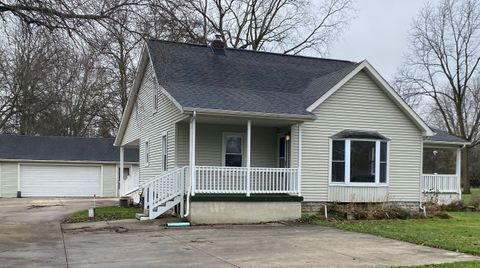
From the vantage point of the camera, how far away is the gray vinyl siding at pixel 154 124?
1788 cm

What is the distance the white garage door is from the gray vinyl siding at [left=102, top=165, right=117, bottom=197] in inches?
15.8

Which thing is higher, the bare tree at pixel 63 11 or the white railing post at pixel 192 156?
the bare tree at pixel 63 11

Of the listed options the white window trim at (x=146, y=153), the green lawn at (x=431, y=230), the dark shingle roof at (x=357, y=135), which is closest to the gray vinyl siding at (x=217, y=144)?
the dark shingle roof at (x=357, y=135)

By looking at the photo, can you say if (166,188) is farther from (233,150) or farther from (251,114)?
(251,114)

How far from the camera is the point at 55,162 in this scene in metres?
33.8

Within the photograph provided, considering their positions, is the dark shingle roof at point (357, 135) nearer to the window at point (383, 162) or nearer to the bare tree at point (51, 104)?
the window at point (383, 162)

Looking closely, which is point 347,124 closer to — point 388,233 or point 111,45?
point 388,233

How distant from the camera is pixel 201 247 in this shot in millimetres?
11117

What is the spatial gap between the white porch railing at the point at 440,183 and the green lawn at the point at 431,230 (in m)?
4.27

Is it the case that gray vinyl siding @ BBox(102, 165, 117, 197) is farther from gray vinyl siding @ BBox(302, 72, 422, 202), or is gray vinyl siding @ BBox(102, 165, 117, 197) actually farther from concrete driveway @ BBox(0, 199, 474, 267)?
gray vinyl siding @ BBox(302, 72, 422, 202)

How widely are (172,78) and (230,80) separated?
232 cm

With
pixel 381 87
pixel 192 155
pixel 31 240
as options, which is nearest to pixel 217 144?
pixel 192 155

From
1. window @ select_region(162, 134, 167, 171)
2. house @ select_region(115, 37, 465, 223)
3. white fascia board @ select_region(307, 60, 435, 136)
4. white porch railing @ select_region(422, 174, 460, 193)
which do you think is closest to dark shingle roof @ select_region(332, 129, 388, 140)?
house @ select_region(115, 37, 465, 223)

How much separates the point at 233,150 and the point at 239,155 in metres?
0.29
